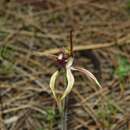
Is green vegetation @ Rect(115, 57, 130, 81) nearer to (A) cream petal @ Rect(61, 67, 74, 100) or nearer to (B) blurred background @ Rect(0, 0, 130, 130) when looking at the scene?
(B) blurred background @ Rect(0, 0, 130, 130)

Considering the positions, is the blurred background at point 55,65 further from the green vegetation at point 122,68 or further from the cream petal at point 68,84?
the cream petal at point 68,84

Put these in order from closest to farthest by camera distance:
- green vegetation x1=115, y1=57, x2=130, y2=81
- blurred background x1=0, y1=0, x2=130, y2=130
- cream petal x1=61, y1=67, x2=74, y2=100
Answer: cream petal x1=61, y1=67, x2=74, y2=100, blurred background x1=0, y1=0, x2=130, y2=130, green vegetation x1=115, y1=57, x2=130, y2=81

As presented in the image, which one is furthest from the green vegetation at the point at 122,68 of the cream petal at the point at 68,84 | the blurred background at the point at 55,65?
the cream petal at the point at 68,84

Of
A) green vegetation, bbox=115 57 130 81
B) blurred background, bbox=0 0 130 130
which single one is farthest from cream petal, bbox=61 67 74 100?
green vegetation, bbox=115 57 130 81

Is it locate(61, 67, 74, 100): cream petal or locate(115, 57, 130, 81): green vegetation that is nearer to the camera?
locate(61, 67, 74, 100): cream petal

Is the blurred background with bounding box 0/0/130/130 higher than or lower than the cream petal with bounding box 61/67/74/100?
lower

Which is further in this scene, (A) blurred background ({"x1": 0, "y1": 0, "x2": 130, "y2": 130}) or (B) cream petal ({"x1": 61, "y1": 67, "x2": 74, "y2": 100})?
(A) blurred background ({"x1": 0, "y1": 0, "x2": 130, "y2": 130})

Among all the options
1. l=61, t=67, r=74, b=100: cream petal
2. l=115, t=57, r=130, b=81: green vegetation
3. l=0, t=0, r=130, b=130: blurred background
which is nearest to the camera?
l=61, t=67, r=74, b=100: cream petal

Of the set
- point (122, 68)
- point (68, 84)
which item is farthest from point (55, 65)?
point (68, 84)

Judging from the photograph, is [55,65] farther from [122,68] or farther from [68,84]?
[68,84]
